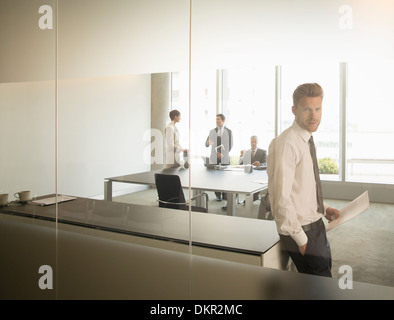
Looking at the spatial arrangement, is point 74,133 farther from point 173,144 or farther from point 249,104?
point 249,104

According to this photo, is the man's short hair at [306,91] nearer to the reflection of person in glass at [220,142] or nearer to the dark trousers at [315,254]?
the reflection of person in glass at [220,142]

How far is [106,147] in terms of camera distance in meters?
2.77

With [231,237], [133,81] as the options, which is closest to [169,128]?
[133,81]

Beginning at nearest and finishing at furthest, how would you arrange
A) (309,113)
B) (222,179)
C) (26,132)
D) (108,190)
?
(309,113), (222,179), (108,190), (26,132)

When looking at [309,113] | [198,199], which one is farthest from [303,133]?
[198,199]

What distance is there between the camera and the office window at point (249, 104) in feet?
6.34

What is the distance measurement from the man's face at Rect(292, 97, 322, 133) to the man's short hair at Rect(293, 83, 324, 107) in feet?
0.05

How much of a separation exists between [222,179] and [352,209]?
671 mm

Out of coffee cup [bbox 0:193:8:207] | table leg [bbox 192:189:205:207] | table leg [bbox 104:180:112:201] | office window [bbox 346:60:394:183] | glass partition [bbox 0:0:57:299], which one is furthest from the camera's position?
coffee cup [bbox 0:193:8:207]

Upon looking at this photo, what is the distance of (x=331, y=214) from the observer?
182 cm

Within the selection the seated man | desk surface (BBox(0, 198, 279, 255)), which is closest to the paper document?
desk surface (BBox(0, 198, 279, 255))

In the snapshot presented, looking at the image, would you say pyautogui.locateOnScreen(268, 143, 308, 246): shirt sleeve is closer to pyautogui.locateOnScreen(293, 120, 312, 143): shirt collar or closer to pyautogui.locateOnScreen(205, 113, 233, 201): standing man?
pyautogui.locateOnScreen(293, 120, 312, 143): shirt collar

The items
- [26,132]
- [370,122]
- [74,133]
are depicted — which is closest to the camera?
[370,122]

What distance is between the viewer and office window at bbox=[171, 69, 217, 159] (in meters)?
2.17
